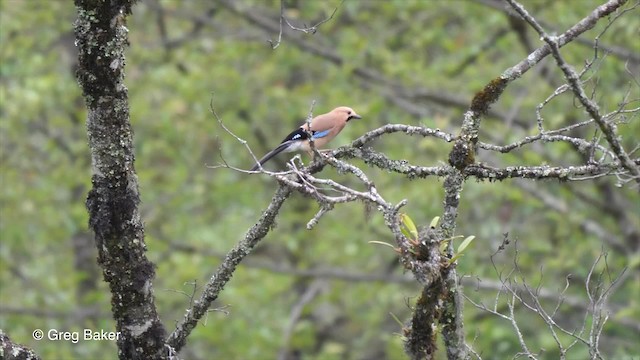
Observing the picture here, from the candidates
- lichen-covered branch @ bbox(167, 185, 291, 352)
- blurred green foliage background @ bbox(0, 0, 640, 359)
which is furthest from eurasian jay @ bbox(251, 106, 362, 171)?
blurred green foliage background @ bbox(0, 0, 640, 359)

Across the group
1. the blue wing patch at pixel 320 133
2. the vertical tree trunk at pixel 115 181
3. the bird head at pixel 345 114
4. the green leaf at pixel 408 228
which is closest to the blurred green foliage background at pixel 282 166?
the bird head at pixel 345 114

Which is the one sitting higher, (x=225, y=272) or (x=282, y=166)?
(x=282, y=166)

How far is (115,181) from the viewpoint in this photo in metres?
4.17

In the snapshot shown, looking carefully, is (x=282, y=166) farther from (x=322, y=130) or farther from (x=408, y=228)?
(x=408, y=228)

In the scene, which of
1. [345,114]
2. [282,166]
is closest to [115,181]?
[345,114]

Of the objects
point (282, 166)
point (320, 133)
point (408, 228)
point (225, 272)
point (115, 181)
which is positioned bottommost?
point (408, 228)

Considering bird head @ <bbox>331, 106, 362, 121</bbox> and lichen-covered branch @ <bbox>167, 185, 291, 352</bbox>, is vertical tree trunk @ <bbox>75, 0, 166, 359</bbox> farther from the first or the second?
bird head @ <bbox>331, 106, 362, 121</bbox>

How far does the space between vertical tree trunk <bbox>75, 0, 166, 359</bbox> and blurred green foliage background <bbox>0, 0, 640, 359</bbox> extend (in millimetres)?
6433

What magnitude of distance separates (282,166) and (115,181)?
9708mm

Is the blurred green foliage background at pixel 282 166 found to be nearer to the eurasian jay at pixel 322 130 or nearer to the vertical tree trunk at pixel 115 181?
the eurasian jay at pixel 322 130

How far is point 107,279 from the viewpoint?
Result: 14.0ft

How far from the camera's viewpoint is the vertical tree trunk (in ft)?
13.1

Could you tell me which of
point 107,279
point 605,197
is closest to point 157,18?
point 605,197

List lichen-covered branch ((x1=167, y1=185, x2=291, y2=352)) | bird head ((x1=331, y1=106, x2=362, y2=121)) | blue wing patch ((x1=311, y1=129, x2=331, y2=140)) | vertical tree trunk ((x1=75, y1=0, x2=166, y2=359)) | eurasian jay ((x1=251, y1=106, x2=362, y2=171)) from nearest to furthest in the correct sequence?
vertical tree trunk ((x1=75, y1=0, x2=166, y2=359)) < lichen-covered branch ((x1=167, y1=185, x2=291, y2=352)) < eurasian jay ((x1=251, y1=106, x2=362, y2=171)) < blue wing patch ((x1=311, y1=129, x2=331, y2=140)) < bird head ((x1=331, y1=106, x2=362, y2=121))
